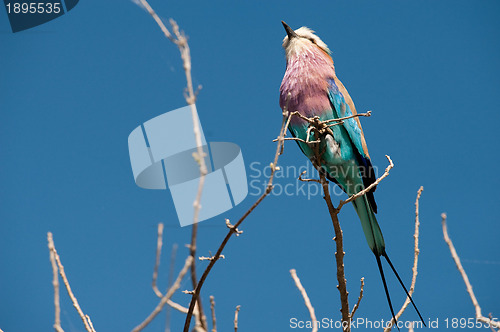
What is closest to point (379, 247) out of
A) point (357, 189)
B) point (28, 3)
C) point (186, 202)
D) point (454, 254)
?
point (357, 189)

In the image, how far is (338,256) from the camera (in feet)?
6.18

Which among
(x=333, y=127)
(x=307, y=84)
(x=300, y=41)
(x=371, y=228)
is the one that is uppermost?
(x=300, y=41)

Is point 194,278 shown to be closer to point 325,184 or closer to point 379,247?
point 325,184

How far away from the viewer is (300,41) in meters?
3.04

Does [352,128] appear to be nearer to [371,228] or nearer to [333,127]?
[333,127]

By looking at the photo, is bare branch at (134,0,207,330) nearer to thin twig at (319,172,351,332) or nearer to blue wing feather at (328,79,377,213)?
thin twig at (319,172,351,332)

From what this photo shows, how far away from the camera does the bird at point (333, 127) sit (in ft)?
8.52

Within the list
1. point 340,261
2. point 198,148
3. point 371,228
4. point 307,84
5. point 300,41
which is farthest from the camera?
point 300,41

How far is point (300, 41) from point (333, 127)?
2.36ft

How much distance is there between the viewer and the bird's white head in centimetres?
300

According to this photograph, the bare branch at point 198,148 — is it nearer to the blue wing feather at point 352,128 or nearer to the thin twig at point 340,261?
the thin twig at point 340,261

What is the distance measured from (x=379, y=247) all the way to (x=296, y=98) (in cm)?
91

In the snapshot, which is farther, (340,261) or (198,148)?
(340,261)

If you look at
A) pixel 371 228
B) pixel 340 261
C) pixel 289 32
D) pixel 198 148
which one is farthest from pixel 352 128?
pixel 198 148
